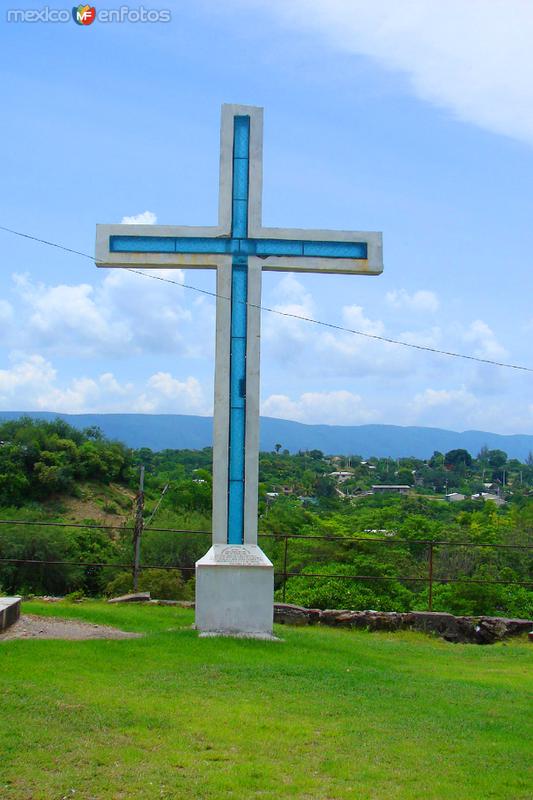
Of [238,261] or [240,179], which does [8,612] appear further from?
[240,179]

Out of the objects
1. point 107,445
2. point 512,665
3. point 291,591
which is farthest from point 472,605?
point 107,445

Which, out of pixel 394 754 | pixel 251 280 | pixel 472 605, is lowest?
pixel 472 605

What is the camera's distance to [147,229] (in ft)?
36.0

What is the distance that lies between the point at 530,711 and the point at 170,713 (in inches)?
121

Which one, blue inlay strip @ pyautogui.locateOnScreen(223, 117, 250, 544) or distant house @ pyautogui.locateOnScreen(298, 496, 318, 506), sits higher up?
blue inlay strip @ pyautogui.locateOnScreen(223, 117, 250, 544)

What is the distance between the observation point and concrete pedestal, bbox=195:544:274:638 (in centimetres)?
1023

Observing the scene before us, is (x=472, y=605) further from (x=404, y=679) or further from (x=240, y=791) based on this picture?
(x=240, y=791)

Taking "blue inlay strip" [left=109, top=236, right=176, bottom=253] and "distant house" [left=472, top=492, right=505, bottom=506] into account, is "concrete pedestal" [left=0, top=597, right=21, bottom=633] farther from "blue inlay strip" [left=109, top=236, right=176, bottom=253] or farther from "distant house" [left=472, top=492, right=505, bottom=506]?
"distant house" [left=472, top=492, right=505, bottom=506]

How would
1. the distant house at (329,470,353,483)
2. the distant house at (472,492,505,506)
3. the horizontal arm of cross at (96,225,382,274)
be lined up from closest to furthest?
the horizontal arm of cross at (96,225,382,274) < the distant house at (472,492,505,506) < the distant house at (329,470,353,483)

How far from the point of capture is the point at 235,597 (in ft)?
33.6

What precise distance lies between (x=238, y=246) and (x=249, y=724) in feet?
20.9

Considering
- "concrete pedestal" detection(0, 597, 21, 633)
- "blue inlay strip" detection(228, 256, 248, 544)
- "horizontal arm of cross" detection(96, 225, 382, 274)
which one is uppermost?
"horizontal arm of cross" detection(96, 225, 382, 274)

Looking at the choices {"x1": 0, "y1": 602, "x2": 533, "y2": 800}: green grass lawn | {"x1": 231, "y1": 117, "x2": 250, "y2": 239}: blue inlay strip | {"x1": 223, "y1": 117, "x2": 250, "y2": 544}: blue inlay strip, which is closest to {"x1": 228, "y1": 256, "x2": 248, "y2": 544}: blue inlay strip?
{"x1": 223, "y1": 117, "x2": 250, "y2": 544}: blue inlay strip

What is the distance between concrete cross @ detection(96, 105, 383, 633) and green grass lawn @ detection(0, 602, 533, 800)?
179 centimetres
